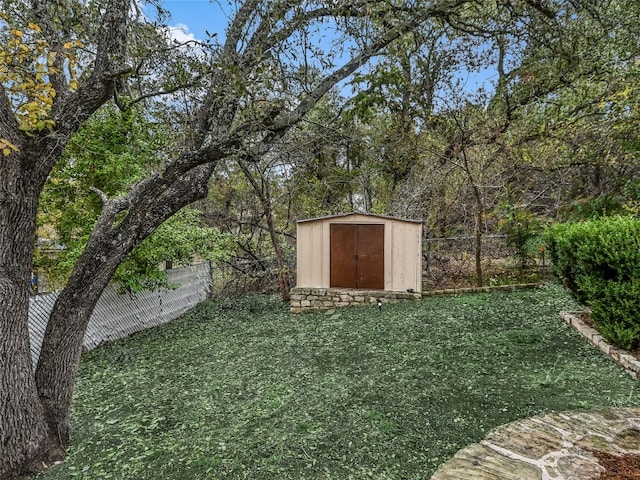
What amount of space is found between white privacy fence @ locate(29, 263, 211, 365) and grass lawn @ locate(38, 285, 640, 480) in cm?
38

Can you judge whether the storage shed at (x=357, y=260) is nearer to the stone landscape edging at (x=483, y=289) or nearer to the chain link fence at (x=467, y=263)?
the stone landscape edging at (x=483, y=289)

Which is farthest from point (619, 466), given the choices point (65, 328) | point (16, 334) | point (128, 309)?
point (128, 309)

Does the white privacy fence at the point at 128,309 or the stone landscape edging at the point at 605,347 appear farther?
the white privacy fence at the point at 128,309

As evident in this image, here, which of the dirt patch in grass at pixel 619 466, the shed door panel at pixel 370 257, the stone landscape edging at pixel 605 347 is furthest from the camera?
the shed door panel at pixel 370 257

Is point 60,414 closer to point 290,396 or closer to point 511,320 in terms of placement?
point 290,396

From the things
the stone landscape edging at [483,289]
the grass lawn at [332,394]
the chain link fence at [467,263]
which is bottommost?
the grass lawn at [332,394]

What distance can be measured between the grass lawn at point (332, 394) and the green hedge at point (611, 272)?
0.37 meters

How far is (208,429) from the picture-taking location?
292 cm

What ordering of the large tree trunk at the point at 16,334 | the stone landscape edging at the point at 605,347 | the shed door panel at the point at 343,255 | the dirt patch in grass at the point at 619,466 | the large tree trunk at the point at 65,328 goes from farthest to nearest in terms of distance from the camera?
the shed door panel at the point at 343,255
the stone landscape edging at the point at 605,347
the large tree trunk at the point at 65,328
the large tree trunk at the point at 16,334
the dirt patch in grass at the point at 619,466

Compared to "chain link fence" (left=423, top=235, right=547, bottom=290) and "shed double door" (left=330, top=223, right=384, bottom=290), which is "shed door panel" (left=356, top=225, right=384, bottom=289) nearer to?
"shed double door" (left=330, top=223, right=384, bottom=290)

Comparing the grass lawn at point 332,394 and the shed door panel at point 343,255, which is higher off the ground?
the shed door panel at point 343,255

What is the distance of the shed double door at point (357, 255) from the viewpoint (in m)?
6.79

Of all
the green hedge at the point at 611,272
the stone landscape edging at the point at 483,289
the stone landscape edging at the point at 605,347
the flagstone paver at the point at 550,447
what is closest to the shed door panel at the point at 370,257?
the stone landscape edging at the point at 483,289

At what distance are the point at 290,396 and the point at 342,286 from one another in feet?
12.2
